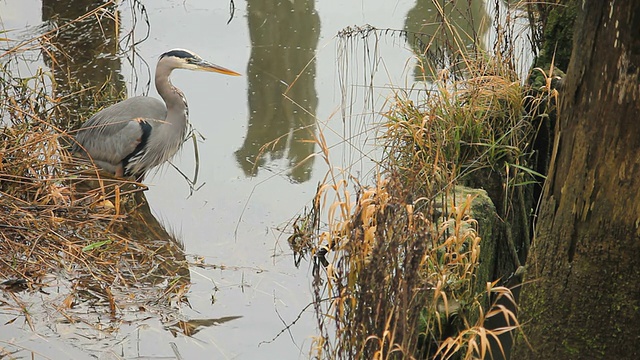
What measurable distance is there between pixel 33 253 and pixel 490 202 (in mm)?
2238

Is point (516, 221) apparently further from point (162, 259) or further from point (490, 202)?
point (162, 259)

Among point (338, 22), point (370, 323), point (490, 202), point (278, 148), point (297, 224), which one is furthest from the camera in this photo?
point (338, 22)

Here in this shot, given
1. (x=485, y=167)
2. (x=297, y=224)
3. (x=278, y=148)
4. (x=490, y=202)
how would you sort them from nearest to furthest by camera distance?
1. (x=490, y=202)
2. (x=485, y=167)
3. (x=297, y=224)
4. (x=278, y=148)

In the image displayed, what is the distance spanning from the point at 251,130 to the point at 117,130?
1.00 m

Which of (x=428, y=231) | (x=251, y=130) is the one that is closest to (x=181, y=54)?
(x=251, y=130)

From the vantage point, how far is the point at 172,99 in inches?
244

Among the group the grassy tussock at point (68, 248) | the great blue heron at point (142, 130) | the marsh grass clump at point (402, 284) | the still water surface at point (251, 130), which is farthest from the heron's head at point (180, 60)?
the marsh grass clump at point (402, 284)

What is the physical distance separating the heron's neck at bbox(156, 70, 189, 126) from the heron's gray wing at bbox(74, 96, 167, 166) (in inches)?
2.8

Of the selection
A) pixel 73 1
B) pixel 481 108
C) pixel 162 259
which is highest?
pixel 73 1

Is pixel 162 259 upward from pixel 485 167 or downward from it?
downward

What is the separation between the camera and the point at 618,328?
3.54 m

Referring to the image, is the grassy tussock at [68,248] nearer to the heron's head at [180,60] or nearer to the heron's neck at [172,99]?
the heron's neck at [172,99]

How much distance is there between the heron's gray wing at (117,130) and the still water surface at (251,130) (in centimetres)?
33

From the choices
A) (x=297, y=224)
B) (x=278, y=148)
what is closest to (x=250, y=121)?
(x=278, y=148)
